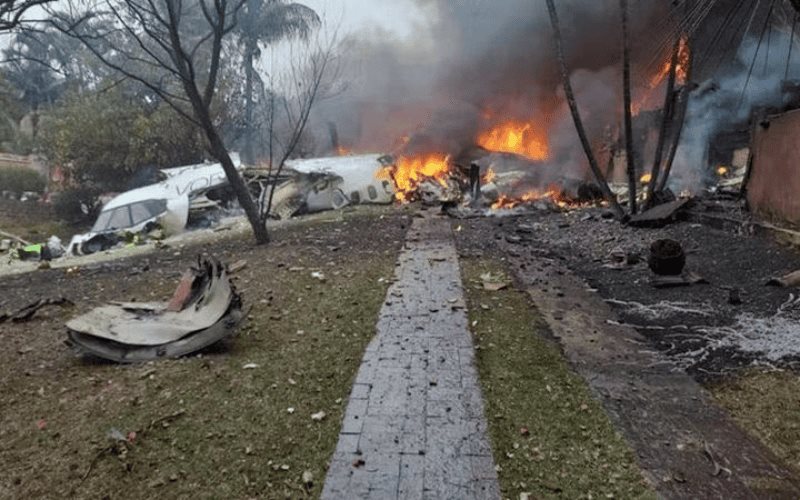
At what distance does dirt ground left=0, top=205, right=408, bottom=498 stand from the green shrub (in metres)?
22.9

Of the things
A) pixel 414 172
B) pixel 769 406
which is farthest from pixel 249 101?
pixel 769 406

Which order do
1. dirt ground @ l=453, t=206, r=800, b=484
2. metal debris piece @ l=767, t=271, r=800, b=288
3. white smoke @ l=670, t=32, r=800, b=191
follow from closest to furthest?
dirt ground @ l=453, t=206, r=800, b=484 < metal debris piece @ l=767, t=271, r=800, b=288 < white smoke @ l=670, t=32, r=800, b=191

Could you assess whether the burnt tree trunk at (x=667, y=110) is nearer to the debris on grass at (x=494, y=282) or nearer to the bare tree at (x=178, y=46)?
the debris on grass at (x=494, y=282)

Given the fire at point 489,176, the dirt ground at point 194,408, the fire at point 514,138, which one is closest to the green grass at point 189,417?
the dirt ground at point 194,408

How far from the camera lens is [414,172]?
20422mm

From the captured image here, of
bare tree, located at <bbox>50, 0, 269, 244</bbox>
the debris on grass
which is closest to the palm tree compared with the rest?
bare tree, located at <bbox>50, 0, 269, 244</bbox>

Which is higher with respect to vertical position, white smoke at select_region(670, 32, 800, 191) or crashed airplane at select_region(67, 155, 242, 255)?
white smoke at select_region(670, 32, 800, 191)

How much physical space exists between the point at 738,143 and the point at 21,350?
1684 centimetres

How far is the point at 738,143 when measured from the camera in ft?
47.9

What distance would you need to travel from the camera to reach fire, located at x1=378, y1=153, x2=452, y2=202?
1853 cm

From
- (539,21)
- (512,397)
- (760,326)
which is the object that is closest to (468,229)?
(760,326)

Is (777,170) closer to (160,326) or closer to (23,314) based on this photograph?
(160,326)

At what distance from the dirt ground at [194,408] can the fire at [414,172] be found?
41.8 ft

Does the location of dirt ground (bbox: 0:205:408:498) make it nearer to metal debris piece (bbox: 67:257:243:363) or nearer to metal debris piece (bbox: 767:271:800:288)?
metal debris piece (bbox: 67:257:243:363)
